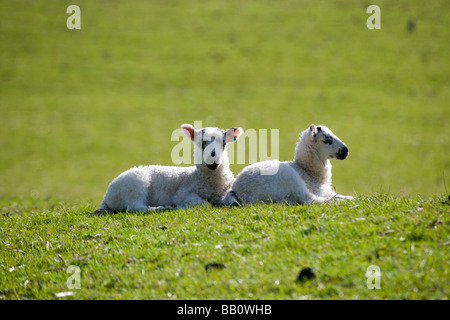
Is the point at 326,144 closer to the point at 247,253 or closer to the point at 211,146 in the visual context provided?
the point at 211,146

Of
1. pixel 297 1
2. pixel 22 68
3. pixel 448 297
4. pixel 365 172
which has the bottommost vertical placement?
pixel 365 172

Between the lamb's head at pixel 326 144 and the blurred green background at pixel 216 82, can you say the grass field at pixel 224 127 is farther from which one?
the lamb's head at pixel 326 144

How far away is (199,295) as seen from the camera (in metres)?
6.33

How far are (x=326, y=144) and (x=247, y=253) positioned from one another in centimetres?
382

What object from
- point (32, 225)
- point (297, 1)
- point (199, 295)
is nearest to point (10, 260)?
point (32, 225)

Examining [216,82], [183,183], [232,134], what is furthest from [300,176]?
[216,82]

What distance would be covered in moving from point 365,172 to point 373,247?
95.6 ft

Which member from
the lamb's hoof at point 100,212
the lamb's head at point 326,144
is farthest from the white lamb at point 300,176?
the lamb's hoof at point 100,212

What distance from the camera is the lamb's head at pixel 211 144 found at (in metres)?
10.2

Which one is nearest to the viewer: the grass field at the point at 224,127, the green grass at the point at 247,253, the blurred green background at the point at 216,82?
the green grass at the point at 247,253

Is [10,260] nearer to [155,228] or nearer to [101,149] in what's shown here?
[155,228]

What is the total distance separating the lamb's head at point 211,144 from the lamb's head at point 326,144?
4.61 ft

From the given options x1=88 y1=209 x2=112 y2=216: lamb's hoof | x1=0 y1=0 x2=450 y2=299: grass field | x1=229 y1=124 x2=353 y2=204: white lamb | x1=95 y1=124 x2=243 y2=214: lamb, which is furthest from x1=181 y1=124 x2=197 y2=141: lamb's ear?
x1=88 y1=209 x2=112 y2=216: lamb's hoof

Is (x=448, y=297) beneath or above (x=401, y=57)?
beneath
